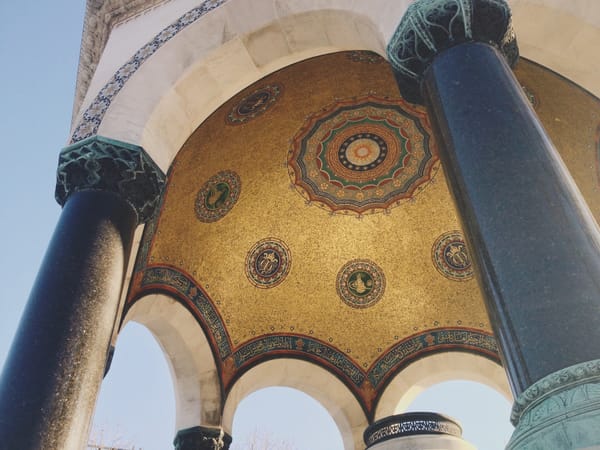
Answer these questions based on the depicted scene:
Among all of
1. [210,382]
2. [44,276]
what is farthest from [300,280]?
[44,276]

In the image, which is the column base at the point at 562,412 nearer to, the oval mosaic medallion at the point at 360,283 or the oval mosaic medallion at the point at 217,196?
the oval mosaic medallion at the point at 217,196

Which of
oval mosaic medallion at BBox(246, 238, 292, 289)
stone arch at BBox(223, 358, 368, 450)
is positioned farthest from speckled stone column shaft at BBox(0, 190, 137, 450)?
stone arch at BBox(223, 358, 368, 450)

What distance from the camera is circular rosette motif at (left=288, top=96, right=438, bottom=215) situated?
6535 mm

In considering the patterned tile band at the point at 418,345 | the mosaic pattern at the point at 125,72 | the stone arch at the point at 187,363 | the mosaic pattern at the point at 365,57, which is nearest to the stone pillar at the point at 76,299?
the mosaic pattern at the point at 125,72

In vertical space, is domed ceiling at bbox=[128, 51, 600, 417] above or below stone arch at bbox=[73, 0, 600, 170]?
above

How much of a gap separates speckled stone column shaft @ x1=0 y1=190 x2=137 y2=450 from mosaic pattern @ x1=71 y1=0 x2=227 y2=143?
2.31 ft

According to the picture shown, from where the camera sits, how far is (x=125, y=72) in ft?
14.3

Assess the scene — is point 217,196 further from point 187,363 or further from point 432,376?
point 432,376

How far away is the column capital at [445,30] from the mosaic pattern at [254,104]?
9.09 ft

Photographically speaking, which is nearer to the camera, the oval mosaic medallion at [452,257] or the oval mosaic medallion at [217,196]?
the oval mosaic medallion at [217,196]

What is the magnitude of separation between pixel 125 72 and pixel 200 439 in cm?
386

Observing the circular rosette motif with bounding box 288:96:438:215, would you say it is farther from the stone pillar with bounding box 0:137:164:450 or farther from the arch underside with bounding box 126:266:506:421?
the stone pillar with bounding box 0:137:164:450

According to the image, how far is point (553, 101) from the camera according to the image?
559 centimetres

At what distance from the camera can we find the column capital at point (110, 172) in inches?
141
